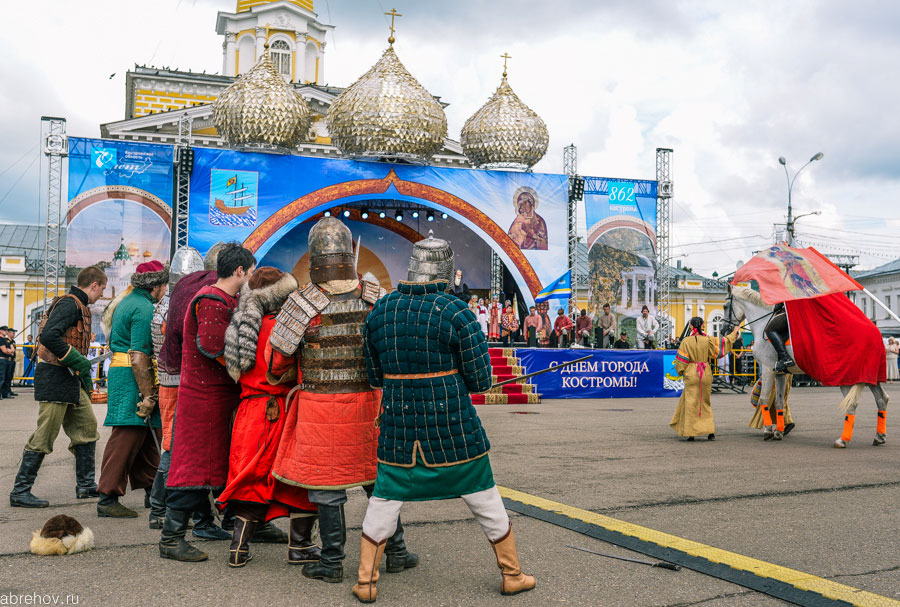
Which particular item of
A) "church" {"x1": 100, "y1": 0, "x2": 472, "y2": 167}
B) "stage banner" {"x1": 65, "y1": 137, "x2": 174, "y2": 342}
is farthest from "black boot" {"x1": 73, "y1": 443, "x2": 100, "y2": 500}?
"church" {"x1": 100, "y1": 0, "x2": 472, "y2": 167}

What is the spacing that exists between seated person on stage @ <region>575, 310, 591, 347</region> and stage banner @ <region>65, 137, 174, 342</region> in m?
11.0

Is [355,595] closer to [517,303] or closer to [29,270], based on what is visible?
[517,303]

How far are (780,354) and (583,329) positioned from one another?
11778 millimetres

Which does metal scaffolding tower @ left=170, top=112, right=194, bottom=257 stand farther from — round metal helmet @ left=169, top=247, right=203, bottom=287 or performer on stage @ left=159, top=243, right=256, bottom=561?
performer on stage @ left=159, top=243, right=256, bottom=561

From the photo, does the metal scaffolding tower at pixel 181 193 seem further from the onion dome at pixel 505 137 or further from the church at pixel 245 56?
the church at pixel 245 56

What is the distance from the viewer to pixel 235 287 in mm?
5398

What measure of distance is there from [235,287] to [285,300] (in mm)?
452

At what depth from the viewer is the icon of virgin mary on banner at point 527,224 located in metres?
23.6

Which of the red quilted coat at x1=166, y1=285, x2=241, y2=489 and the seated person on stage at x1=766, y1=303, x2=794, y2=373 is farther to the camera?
the seated person on stage at x1=766, y1=303, x2=794, y2=373

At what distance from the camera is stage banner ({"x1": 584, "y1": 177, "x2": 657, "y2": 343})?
79.8ft

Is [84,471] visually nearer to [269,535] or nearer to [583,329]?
[269,535]

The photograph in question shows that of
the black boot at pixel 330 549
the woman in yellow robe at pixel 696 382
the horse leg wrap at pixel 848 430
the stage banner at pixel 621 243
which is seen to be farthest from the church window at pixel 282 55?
the black boot at pixel 330 549

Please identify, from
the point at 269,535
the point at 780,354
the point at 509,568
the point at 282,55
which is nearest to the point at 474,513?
the point at 509,568

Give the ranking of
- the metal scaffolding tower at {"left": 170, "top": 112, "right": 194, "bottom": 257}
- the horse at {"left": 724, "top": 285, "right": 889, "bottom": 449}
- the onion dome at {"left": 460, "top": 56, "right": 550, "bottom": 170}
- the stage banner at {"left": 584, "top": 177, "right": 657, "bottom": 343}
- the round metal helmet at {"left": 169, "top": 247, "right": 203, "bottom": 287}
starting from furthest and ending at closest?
the onion dome at {"left": 460, "top": 56, "right": 550, "bottom": 170}
the stage banner at {"left": 584, "top": 177, "right": 657, "bottom": 343}
the metal scaffolding tower at {"left": 170, "top": 112, "right": 194, "bottom": 257}
the horse at {"left": 724, "top": 285, "right": 889, "bottom": 449}
the round metal helmet at {"left": 169, "top": 247, "right": 203, "bottom": 287}
